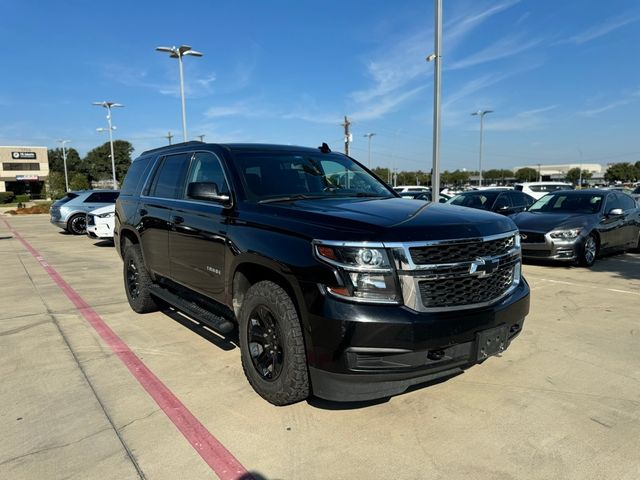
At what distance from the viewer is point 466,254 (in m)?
3.04

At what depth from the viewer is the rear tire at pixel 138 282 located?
18.9 feet

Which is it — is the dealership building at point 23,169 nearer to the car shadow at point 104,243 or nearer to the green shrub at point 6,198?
the green shrub at point 6,198

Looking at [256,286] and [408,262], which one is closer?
[408,262]

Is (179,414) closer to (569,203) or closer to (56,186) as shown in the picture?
(569,203)

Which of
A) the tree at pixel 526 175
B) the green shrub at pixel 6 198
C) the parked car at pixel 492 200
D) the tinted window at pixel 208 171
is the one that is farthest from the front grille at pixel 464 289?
the tree at pixel 526 175

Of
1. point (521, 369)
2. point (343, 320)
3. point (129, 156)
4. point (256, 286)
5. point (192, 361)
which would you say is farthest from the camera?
point (129, 156)

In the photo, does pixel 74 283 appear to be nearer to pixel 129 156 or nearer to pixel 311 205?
pixel 311 205

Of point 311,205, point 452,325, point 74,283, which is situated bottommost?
point 74,283

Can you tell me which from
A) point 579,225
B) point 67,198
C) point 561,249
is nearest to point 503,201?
point 579,225

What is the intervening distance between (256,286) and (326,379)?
910mm

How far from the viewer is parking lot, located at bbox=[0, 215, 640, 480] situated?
278 centimetres

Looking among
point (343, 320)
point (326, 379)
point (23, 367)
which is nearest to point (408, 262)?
point (343, 320)

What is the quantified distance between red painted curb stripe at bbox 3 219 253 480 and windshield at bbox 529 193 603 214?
8.81 metres

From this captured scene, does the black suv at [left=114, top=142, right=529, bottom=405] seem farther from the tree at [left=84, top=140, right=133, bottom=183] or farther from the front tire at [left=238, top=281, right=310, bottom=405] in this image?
the tree at [left=84, top=140, right=133, bottom=183]
